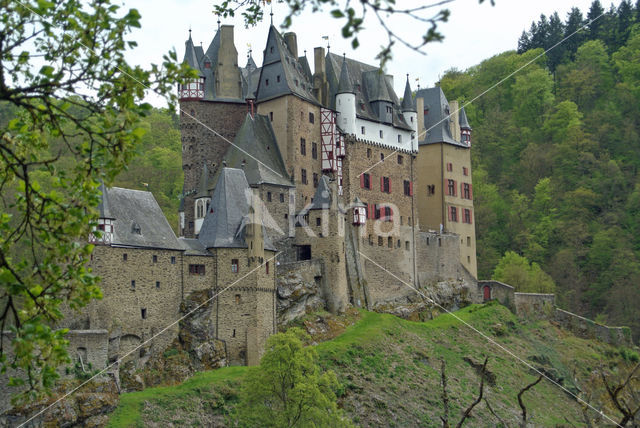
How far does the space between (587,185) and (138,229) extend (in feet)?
156

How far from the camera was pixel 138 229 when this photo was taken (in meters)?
37.9

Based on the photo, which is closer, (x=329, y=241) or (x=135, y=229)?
(x=135, y=229)

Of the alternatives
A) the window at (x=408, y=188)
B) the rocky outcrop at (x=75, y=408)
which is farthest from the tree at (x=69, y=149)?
the window at (x=408, y=188)

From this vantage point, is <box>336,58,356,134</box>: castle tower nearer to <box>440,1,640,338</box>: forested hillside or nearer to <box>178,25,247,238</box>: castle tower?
<box>178,25,247,238</box>: castle tower

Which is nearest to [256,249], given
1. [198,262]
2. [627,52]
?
[198,262]

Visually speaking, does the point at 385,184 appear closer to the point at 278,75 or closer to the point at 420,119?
the point at 420,119

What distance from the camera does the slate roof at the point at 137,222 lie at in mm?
37344

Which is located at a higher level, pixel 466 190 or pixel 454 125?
pixel 454 125


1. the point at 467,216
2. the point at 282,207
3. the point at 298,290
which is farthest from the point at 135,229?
the point at 467,216

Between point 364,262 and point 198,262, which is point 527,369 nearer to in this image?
point 364,262

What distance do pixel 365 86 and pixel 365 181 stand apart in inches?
262

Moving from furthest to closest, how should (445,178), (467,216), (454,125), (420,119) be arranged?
1. (454,125)
2. (467,216)
3. (420,119)
4. (445,178)

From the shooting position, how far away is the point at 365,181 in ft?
169

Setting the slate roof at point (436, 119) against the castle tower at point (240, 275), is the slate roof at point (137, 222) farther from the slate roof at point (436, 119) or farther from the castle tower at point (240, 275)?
the slate roof at point (436, 119)
